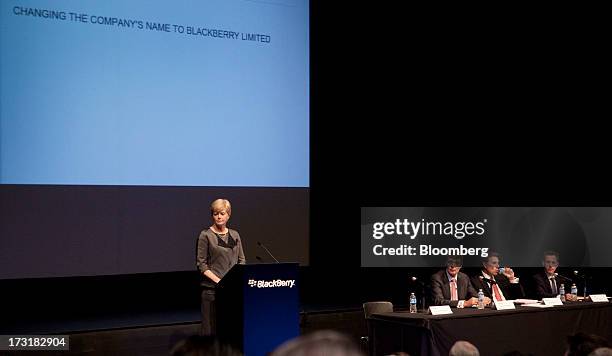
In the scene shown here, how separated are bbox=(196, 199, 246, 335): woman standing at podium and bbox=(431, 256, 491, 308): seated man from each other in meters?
1.79

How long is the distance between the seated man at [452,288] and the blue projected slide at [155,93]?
58.1 inches

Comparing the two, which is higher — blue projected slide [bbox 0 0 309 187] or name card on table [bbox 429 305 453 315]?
blue projected slide [bbox 0 0 309 187]

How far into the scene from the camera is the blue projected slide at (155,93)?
5711 mm

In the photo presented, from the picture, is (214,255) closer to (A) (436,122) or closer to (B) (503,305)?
(B) (503,305)

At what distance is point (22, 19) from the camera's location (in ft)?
18.6

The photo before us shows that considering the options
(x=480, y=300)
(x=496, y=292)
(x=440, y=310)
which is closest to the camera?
(x=440, y=310)

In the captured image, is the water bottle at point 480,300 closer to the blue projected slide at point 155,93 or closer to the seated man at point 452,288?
the seated man at point 452,288

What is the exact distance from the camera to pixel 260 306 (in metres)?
4.73

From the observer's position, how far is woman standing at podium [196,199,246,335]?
517 cm

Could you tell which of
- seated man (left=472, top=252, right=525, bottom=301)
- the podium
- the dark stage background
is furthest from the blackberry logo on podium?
the dark stage background

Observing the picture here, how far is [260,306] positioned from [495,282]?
277cm

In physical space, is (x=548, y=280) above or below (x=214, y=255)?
below

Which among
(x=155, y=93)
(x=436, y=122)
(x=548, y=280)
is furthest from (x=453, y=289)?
(x=155, y=93)

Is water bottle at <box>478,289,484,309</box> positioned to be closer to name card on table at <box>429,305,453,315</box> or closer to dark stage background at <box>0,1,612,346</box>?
name card on table at <box>429,305,453,315</box>
